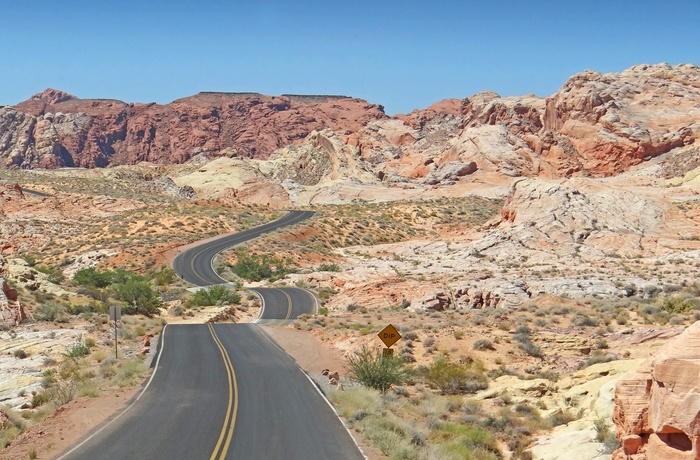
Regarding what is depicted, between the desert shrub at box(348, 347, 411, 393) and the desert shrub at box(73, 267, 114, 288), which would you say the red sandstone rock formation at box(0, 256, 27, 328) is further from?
the desert shrub at box(348, 347, 411, 393)

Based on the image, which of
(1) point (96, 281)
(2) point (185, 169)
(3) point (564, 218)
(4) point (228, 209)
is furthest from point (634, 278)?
(2) point (185, 169)

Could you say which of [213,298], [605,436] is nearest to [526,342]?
[605,436]

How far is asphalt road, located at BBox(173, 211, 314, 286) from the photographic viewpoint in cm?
5469

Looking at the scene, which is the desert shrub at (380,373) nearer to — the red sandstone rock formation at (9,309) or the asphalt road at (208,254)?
the red sandstone rock formation at (9,309)

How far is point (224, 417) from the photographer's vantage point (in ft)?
58.3

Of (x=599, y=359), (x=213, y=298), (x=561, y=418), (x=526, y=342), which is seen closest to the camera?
(x=561, y=418)

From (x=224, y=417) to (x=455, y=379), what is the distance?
29.6 feet

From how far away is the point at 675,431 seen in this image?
9.59 m

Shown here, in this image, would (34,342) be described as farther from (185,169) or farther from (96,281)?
(185,169)

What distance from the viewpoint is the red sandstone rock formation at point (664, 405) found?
9.27 meters

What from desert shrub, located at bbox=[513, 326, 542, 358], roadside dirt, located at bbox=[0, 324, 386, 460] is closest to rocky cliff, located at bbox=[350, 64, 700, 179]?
desert shrub, located at bbox=[513, 326, 542, 358]

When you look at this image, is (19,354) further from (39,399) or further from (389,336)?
(389,336)

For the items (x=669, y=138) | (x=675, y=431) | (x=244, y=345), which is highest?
(x=669, y=138)

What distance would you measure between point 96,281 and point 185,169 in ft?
326
